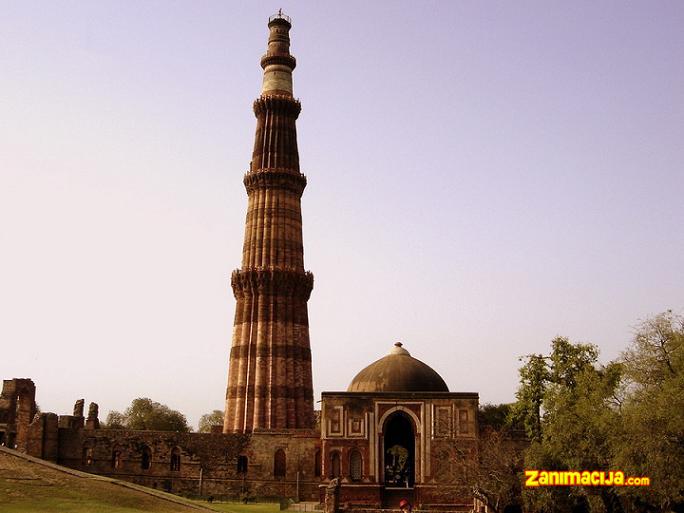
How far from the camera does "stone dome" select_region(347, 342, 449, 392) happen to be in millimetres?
38938

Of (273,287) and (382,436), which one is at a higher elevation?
(273,287)

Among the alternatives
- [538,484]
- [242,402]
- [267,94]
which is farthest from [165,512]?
[267,94]

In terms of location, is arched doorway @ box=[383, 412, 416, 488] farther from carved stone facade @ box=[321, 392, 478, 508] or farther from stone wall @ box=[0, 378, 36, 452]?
stone wall @ box=[0, 378, 36, 452]

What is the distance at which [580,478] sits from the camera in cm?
2719

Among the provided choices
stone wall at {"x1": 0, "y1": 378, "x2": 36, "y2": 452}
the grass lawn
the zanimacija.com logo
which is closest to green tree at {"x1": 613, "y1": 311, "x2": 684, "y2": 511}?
the zanimacija.com logo

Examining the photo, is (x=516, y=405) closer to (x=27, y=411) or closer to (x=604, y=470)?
(x=604, y=470)

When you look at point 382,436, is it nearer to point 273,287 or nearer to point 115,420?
point 273,287

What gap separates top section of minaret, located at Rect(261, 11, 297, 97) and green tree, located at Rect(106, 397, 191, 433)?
110ft

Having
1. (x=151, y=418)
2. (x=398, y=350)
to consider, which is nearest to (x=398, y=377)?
(x=398, y=350)

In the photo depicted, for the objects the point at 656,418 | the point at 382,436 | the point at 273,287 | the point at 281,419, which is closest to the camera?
the point at 656,418

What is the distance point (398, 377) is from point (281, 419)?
9691 mm

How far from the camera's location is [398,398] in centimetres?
3753

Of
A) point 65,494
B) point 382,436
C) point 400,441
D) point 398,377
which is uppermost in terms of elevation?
point 398,377

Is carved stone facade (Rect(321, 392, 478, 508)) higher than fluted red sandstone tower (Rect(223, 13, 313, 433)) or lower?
lower
